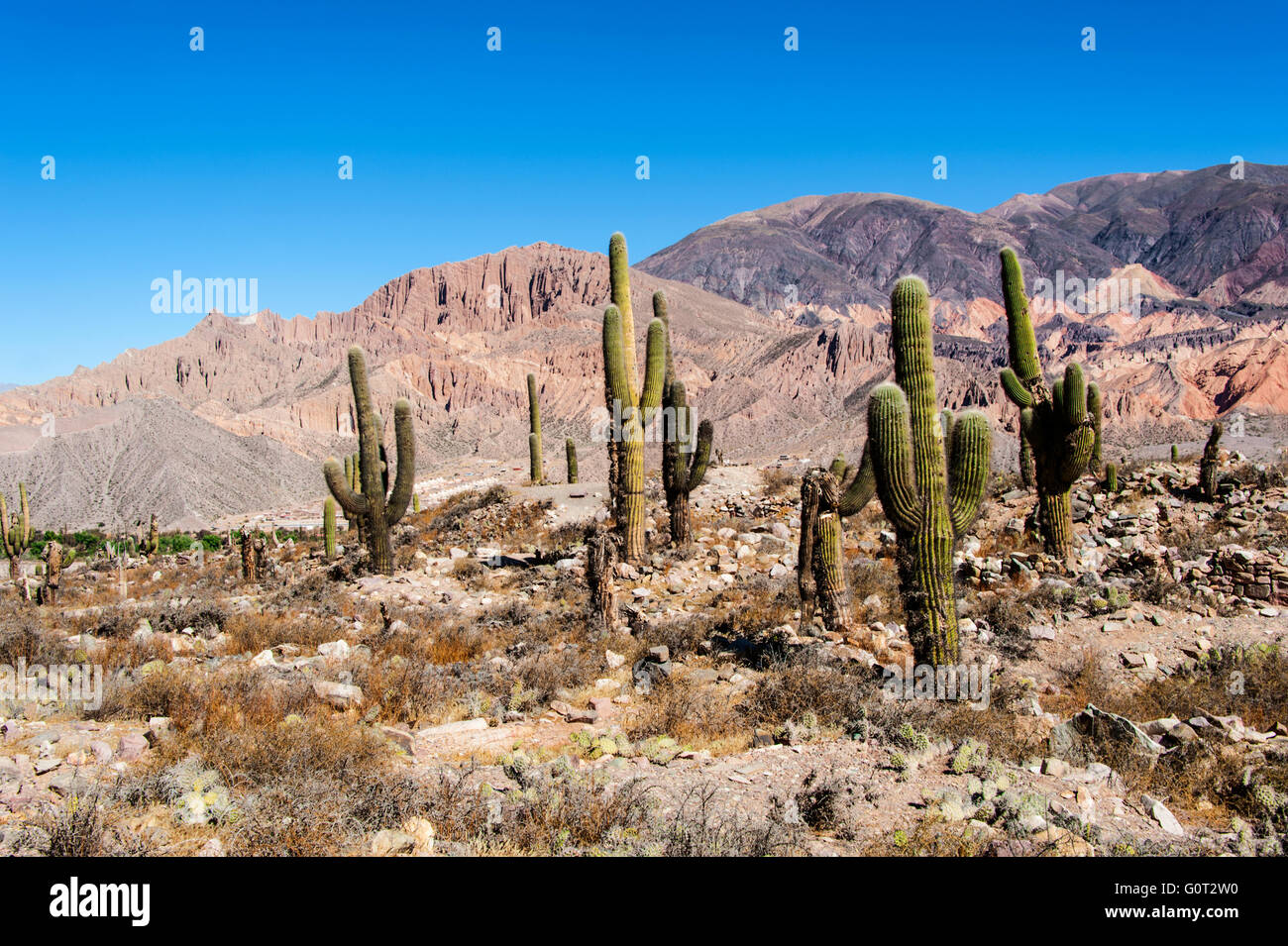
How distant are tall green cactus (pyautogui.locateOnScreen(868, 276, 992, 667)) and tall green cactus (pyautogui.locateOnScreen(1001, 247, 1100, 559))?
4583 mm

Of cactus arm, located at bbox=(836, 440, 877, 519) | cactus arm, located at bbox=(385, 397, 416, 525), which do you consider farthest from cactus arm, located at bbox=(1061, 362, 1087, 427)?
cactus arm, located at bbox=(385, 397, 416, 525)

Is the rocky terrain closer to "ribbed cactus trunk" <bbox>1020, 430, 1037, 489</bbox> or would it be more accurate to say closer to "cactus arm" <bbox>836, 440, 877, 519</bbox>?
"cactus arm" <bbox>836, 440, 877, 519</bbox>

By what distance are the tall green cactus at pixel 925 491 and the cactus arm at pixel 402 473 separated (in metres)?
8.77

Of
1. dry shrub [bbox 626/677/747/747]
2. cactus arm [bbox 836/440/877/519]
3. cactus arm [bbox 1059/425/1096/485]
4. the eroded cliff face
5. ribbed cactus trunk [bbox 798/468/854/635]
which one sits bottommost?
dry shrub [bbox 626/677/747/747]

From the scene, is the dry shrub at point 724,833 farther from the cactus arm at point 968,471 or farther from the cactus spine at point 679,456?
the cactus spine at point 679,456

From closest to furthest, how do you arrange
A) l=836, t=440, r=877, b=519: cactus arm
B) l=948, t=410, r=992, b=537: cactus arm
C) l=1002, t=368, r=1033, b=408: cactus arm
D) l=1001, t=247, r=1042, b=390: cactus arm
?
l=948, t=410, r=992, b=537: cactus arm < l=836, t=440, r=877, b=519: cactus arm < l=1002, t=368, r=1033, b=408: cactus arm < l=1001, t=247, r=1042, b=390: cactus arm

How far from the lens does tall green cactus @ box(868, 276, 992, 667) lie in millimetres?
6375

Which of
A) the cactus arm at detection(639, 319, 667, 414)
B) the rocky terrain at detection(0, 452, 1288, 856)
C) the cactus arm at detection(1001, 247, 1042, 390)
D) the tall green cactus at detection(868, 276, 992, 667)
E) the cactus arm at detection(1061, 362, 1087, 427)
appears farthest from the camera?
the cactus arm at detection(639, 319, 667, 414)

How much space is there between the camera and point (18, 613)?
10516mm

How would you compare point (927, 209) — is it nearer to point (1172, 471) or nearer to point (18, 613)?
point (1172, 471)

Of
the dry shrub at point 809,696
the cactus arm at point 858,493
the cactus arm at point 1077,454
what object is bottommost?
the dry shrub at point 809,696

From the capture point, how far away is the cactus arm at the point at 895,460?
6387mm

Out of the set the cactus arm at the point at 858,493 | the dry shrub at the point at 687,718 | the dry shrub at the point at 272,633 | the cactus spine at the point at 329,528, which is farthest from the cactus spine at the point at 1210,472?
the cactus spine at the point at 329,528
